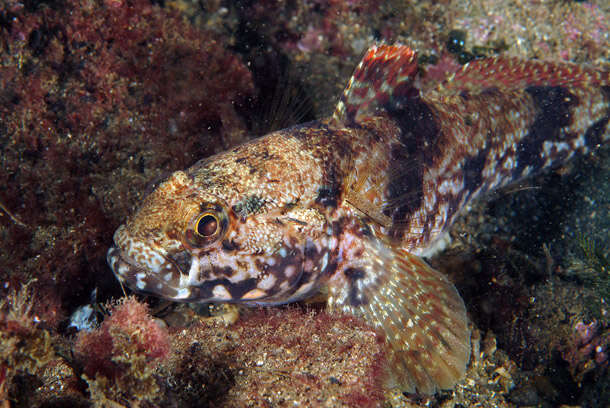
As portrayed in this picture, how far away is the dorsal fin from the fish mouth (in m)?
Result: 1.93

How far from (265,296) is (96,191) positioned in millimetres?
2191

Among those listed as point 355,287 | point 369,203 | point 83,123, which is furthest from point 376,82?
point 83,123

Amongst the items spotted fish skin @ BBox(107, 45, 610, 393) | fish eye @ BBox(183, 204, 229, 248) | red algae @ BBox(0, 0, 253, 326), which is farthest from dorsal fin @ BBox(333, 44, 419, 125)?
red algae @ BBox(0, 0, 253, 326)

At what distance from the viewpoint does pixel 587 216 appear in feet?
14.9

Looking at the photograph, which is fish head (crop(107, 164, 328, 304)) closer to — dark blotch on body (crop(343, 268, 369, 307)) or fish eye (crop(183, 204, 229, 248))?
fish eye (crop(183, 204, 229, 248))

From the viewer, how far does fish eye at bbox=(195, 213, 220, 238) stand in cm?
261

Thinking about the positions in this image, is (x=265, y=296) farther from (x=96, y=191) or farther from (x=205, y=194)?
(x=96, y=191)

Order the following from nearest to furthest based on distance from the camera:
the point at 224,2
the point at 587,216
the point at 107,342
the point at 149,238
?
the point at 107,342
the point at 149,238
the point at 587,216
the point at 224,2

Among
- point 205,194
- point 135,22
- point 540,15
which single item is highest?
point 540,15

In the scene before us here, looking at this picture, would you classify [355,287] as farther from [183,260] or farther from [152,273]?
[152,273]

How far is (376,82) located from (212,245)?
2.06m

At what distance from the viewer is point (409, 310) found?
3.16 meters

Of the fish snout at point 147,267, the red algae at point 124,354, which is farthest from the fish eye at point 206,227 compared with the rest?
the red algae at point 124,354

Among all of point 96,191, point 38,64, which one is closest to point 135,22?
point 38,64
